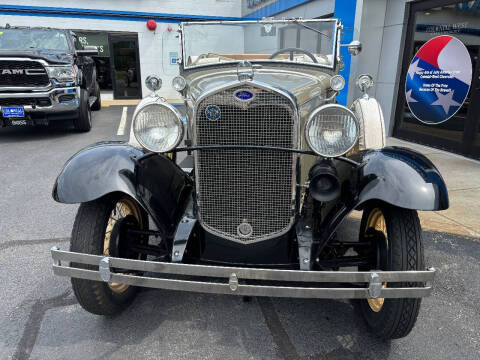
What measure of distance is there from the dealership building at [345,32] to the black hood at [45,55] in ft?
6.07

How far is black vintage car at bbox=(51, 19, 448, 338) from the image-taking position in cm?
184

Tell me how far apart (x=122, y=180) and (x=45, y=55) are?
5.96 meters

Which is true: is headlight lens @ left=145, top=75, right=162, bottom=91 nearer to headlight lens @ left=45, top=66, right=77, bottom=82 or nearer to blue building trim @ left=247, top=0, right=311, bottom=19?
headlight lens @ left=45, top=66, right=77, bottom=82

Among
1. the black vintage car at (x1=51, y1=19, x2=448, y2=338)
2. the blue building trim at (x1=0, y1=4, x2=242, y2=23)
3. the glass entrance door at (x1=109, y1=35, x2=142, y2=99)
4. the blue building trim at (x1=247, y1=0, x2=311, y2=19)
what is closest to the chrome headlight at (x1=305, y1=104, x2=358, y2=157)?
the black vintage car at (x1=51, y1=19, x2=448, y2=338)

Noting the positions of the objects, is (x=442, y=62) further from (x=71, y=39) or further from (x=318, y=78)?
(x=71, y=39)

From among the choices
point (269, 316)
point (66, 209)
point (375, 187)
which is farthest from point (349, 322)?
point (66, 209)

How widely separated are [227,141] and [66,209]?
2722 millimetres

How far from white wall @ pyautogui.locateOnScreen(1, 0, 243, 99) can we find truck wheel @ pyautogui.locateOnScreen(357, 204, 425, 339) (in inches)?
478

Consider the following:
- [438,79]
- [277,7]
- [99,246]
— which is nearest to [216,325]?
[99,246]

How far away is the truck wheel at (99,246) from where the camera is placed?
6.72ft

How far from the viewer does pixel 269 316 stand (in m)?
2.32

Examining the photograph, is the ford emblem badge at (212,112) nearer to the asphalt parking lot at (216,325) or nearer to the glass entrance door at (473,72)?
the asphalt parking lot at (216,325)

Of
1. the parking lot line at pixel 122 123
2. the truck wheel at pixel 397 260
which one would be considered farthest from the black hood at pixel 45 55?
the truck wheel at pixel 397 260

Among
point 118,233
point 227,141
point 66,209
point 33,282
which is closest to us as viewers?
point 227,141
